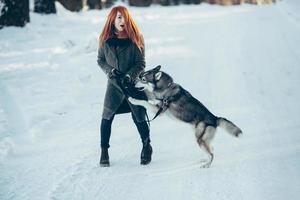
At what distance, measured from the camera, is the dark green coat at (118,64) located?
581 centimetres

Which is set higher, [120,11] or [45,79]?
[120,11]

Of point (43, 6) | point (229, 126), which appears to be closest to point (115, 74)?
point (229, 126)

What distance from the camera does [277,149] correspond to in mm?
6520

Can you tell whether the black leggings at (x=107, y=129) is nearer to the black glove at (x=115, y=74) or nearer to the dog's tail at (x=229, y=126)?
the black glove at (x=115, y=74)

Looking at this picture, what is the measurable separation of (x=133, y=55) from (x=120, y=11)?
0.53 meters

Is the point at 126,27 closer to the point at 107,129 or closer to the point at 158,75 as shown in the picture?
the point at 158,75

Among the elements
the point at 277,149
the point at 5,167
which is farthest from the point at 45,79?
the point at 277,149

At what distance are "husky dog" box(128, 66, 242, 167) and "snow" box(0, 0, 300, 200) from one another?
1.40ft

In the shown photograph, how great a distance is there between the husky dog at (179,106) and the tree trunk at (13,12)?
9.38m

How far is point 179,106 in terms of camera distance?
5.89m

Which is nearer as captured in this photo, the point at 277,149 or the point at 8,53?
the point at 277,149

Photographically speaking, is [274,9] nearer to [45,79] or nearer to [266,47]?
[266,47]

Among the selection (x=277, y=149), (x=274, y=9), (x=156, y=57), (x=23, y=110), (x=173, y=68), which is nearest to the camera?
(x=277, y=149)

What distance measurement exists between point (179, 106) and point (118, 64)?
86cm
